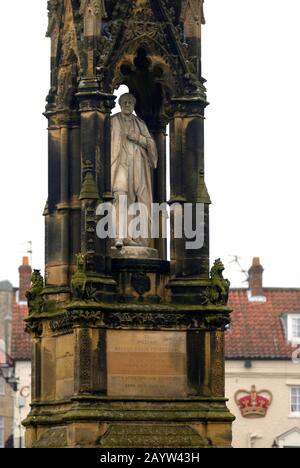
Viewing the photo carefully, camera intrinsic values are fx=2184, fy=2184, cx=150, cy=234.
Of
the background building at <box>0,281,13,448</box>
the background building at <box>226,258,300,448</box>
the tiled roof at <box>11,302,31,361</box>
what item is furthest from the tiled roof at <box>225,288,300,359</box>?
the background building at <box>0,281,13,448</box>

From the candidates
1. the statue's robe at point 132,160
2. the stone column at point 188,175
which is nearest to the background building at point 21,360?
the statue's robe at point 132,160

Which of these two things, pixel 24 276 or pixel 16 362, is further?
pixel 24 276

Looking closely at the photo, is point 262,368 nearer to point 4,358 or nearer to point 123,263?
point 4,358

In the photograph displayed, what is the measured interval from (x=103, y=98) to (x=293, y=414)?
6920 centimetres

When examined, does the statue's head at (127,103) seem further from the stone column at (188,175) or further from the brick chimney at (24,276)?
the brick chimney at (24,276)

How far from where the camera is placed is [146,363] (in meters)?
34.3

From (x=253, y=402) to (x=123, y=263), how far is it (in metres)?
66.8

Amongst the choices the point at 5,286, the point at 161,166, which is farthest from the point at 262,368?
the point at 161,166

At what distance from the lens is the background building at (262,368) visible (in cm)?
9975

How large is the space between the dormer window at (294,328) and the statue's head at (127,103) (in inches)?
2612

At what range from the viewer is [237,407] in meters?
101

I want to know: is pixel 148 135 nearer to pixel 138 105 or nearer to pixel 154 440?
pixel 138 105

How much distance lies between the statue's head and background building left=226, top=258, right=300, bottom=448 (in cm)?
6349

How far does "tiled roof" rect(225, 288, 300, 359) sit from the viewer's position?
99.2m
